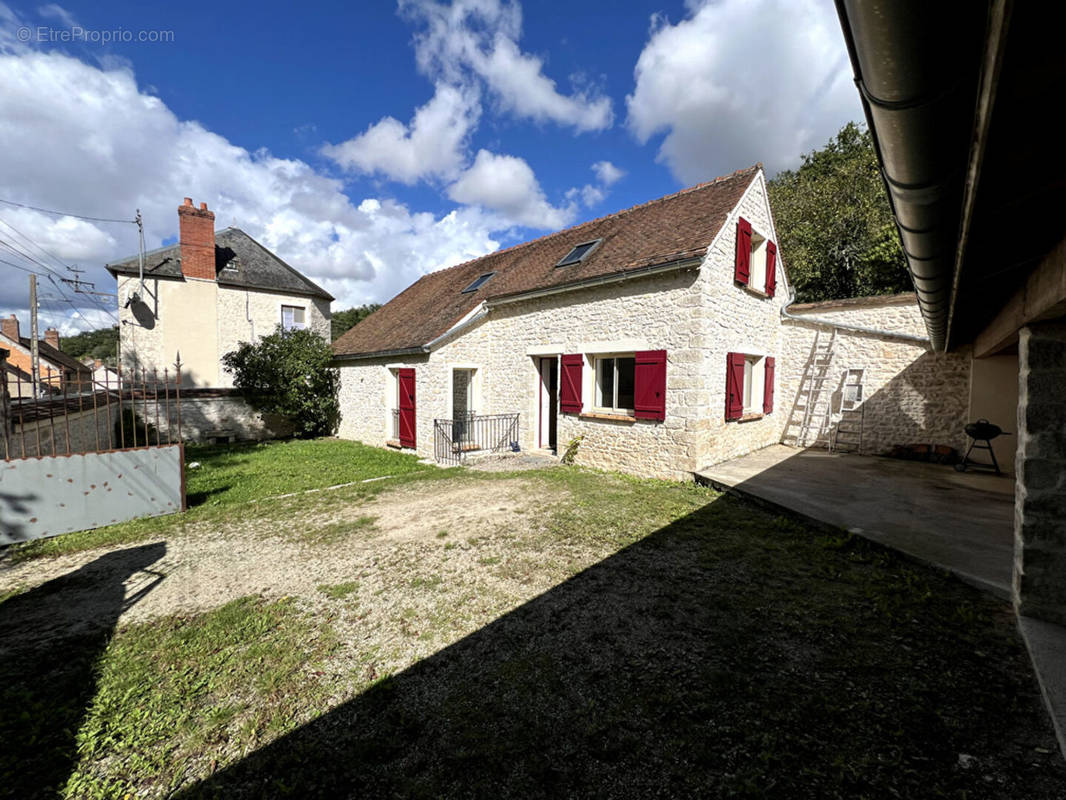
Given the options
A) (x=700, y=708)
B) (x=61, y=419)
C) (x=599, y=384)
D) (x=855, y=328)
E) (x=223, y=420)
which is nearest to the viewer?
(x=700, y=708)

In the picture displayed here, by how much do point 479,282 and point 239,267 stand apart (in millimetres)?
10324

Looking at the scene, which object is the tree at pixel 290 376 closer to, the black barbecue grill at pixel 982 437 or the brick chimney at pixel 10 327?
the black barbecue grill at pixel 982 437

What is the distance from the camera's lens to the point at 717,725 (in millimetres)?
2291

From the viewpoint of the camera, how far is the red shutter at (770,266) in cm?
962

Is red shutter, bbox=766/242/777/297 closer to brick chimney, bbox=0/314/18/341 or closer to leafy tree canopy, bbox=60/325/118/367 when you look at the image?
brick chimney, bbox=0/314/18/341

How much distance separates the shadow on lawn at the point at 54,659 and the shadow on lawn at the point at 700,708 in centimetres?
94

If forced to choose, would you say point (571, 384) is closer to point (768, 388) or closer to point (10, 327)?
point (768, 388)

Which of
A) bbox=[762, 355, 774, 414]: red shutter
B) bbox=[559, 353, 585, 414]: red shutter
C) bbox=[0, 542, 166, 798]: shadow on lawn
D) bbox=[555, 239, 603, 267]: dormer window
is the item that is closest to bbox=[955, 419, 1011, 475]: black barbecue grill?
bbox=[762, 355, 774, 414]: red shutter

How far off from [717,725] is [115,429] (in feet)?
50.3

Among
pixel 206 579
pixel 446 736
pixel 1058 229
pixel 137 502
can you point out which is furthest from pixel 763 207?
pixel 137 502

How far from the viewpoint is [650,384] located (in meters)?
7.89

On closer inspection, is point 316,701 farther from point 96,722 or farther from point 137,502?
point 137,502

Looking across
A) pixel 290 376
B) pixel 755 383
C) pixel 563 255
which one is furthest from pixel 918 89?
pixel 290 376

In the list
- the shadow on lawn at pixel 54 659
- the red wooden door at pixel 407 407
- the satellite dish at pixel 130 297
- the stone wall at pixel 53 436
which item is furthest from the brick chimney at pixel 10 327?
the shadow on lawn at pixel 54 659
